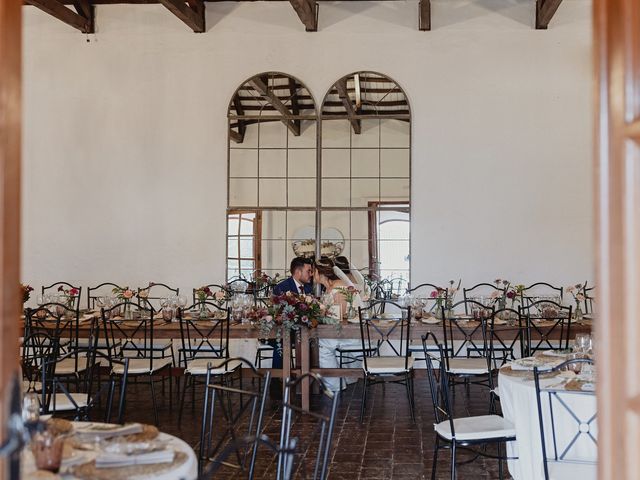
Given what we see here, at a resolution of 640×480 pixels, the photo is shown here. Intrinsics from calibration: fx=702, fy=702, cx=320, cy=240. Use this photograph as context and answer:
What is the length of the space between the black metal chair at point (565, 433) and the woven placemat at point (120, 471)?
6.26 ft

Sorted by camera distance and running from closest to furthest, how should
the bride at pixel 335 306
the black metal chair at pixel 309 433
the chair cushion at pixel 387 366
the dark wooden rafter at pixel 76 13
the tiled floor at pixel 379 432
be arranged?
1. the black metal chair at pixel 309 433
2. the tiled floor at pixel 379 432
3. the chair cushion at pixel 387 366
4. the bride at pixel 335 306
5. the dark wooden rafter at pixel 76 13

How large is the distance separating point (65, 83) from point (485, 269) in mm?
6111

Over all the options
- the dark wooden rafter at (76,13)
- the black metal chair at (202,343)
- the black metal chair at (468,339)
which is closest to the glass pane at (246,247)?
the black metal chair at (202,343)

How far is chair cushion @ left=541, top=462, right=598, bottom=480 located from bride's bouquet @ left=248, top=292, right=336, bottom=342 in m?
3.08

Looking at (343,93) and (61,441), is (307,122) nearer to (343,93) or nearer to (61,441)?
(343,93)

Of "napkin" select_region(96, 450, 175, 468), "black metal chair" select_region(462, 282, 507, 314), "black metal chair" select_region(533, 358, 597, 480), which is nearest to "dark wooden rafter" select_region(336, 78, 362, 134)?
"black metal chair" select_region(462, 282, 507, 314)

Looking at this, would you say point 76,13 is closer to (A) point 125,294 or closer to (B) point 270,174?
(B) point 270,174

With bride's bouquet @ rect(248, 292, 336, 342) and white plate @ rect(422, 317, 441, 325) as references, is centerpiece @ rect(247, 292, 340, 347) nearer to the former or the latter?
bride's bouquet @ rect(248, 292, 336, 342)

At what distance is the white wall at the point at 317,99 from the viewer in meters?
9.00

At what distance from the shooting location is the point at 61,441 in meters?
2.53

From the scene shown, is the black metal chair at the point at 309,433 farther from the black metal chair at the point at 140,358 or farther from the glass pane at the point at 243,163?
the glass pane at the point at 243,163

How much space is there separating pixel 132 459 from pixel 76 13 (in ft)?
26.5

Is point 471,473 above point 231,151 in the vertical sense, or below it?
below

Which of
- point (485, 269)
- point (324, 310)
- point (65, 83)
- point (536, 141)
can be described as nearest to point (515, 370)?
point (324, 310)
